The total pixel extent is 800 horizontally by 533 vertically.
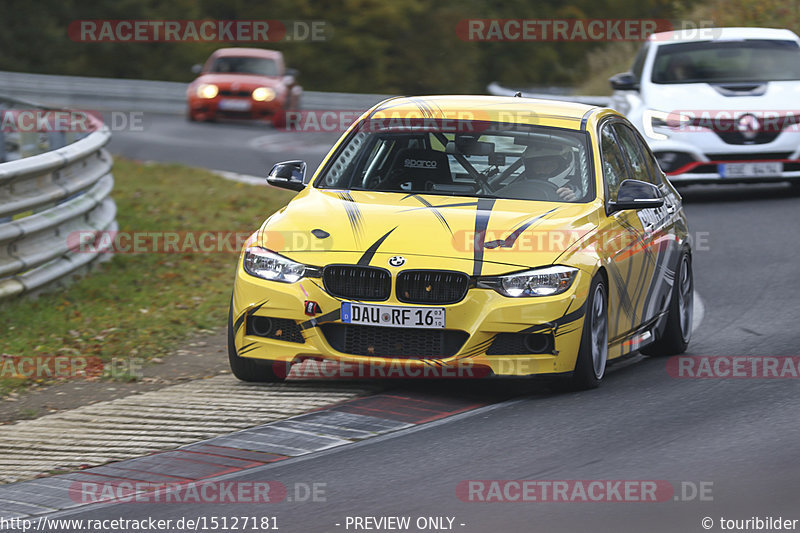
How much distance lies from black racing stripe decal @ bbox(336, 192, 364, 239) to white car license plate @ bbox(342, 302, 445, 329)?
0.45 m

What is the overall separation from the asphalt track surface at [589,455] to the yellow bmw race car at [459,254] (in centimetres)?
36

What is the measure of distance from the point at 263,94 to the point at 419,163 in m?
23.5

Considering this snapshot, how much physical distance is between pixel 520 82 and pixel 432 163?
6815 centimetres

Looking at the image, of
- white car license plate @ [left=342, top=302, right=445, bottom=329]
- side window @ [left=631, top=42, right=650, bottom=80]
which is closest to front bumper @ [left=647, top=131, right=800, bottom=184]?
side window @ [left=631, top=42, right=650, bottom=80]

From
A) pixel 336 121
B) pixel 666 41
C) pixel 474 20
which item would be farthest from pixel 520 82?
pixel 666 41

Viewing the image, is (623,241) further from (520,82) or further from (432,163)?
(520,82)

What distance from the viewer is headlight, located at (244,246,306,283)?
8.10m

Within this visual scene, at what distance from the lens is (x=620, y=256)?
28.6ft

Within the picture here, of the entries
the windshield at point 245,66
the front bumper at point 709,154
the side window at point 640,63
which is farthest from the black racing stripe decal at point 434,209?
the windshield at point 245,66

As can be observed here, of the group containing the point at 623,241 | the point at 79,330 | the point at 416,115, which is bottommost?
the point at 79,330

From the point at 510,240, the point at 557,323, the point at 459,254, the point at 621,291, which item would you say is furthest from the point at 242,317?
the point at 621,291

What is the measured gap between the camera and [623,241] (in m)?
8.82
